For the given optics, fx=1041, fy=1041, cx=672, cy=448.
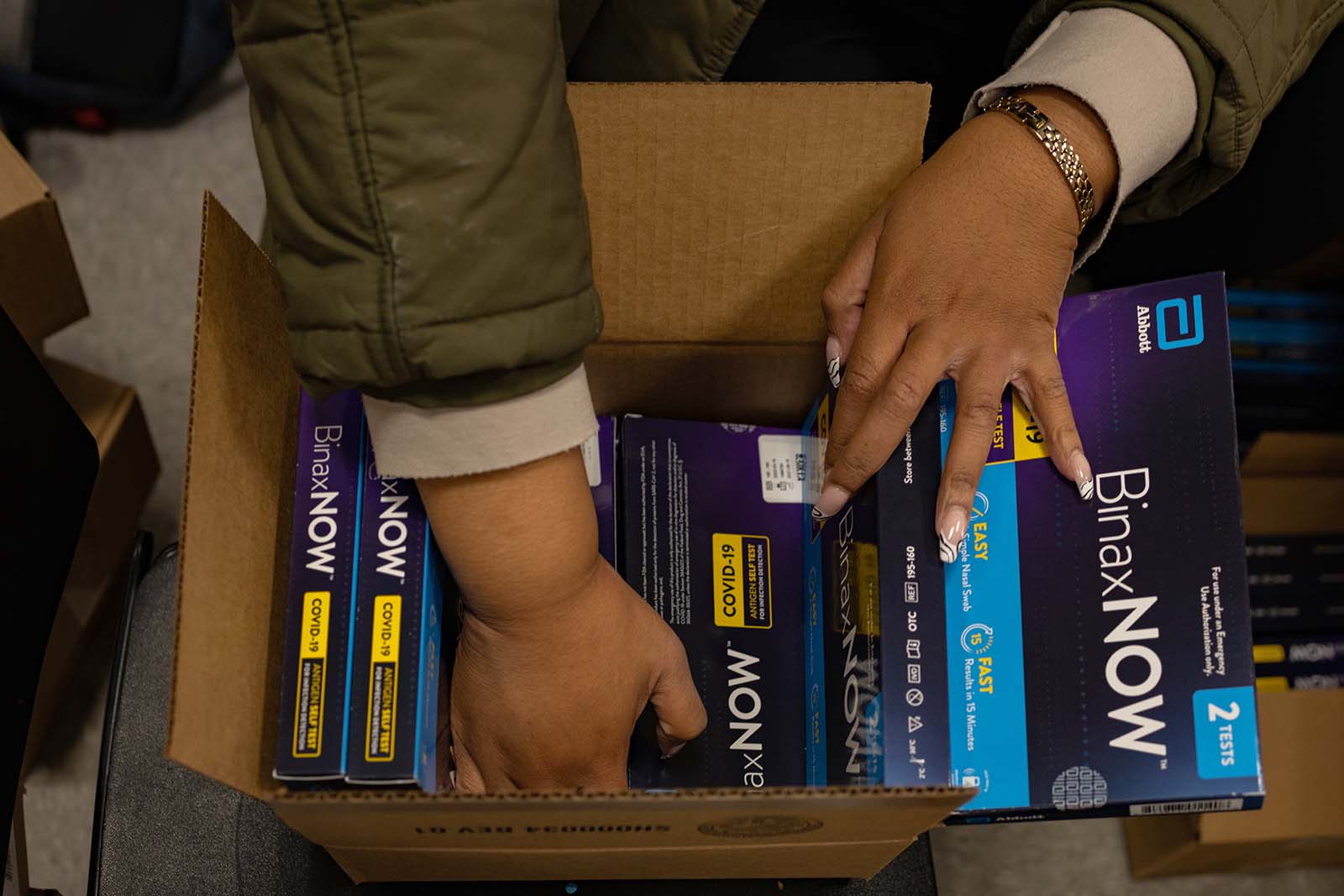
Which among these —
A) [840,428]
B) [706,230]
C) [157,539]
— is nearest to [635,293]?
[706,230]

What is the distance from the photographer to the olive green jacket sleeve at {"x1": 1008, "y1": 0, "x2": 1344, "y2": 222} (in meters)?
0.63

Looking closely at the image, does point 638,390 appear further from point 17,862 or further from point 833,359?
point 17,862

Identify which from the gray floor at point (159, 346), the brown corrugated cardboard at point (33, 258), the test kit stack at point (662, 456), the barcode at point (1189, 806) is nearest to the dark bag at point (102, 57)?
the gray floor at point (159, 346)

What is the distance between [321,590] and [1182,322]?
53cm

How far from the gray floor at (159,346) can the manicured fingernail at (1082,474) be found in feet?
2.14

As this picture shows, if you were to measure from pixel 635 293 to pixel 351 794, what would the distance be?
0.40 metres

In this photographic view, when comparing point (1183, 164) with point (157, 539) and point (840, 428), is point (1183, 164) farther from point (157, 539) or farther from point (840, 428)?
point (157, 539)

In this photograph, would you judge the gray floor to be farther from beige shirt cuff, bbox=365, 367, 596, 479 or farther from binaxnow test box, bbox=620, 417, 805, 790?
beige shirt cuff, bbox=365, 367, 596, 479

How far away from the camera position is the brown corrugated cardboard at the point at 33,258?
35.1 inches

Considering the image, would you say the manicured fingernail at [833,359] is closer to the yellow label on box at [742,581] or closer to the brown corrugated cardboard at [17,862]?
the yellow label on box at [742,581]

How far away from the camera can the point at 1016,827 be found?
116 cm

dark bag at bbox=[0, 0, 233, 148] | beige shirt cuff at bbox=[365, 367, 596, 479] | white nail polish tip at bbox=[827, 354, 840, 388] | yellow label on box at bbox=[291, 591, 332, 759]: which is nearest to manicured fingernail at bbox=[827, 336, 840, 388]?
white nail polish tip at bbox=[827, 354, 840, 388]

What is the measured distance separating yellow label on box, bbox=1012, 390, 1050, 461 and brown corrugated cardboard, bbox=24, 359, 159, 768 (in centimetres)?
86

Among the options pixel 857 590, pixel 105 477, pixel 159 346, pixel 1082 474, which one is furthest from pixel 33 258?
pixel 1082 474
